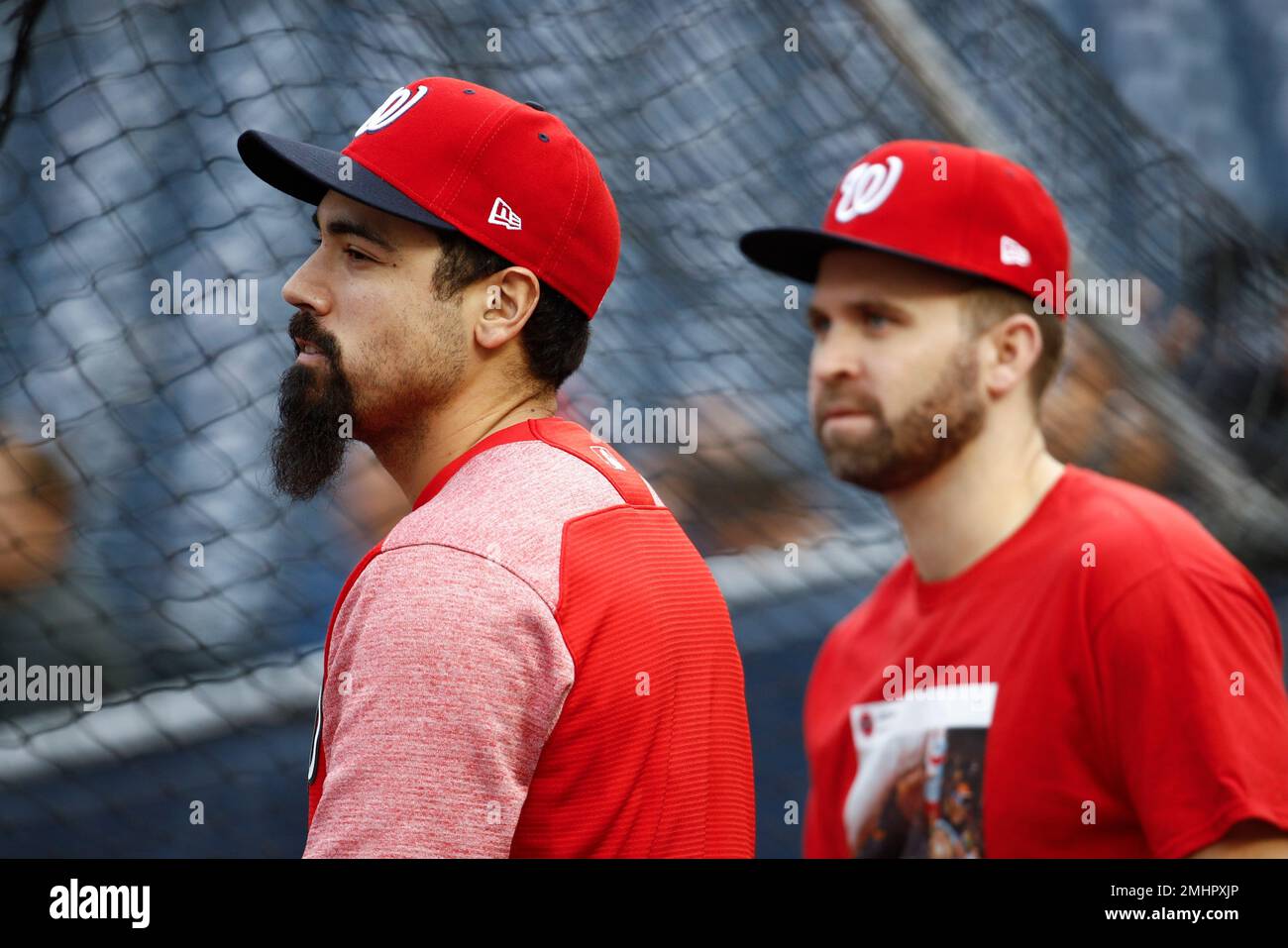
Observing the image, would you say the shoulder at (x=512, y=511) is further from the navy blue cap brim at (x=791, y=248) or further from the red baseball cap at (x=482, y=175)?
the navy blue cap brim at (x=791, y=248)

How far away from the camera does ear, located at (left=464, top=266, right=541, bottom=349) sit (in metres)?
1.25

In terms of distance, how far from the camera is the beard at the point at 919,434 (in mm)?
1533

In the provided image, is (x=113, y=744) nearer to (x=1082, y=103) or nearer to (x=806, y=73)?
(x=806, y=73)

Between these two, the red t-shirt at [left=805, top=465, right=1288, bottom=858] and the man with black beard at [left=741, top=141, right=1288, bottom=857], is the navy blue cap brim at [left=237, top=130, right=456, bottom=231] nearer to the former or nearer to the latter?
the man with black beard at [left=741, top=141, right=1288, bottom=857]

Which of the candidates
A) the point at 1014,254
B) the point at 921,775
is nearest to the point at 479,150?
the point at 1014,254

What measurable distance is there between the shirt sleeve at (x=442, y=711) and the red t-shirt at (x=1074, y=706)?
556mm

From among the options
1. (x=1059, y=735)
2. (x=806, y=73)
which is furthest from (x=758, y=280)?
(x=1059, y=735)

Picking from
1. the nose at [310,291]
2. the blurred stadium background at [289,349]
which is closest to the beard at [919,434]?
the nose at [310,291]

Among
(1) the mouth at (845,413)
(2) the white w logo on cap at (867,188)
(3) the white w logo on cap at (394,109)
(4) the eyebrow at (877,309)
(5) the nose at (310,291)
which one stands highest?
(2) the white w logo on cap at (867,188)

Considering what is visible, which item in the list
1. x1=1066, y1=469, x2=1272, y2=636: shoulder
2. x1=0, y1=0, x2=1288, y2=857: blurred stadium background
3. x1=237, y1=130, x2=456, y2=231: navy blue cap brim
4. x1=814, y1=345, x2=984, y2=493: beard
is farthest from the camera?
x1=0, y1=0, x2=1288, y2=857: blurred stadium background

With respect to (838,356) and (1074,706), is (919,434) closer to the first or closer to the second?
(838,356)

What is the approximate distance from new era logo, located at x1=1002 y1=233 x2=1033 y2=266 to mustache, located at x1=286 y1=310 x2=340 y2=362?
725 mm

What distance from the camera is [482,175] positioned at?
1250mm

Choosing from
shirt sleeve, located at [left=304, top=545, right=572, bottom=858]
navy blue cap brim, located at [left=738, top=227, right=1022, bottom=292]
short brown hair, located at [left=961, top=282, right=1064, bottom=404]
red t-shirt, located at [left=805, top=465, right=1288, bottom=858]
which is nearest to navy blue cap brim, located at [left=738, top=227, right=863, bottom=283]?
navy blue cap brim, located at [left=738, top=227, right=1022, bottom=292]
